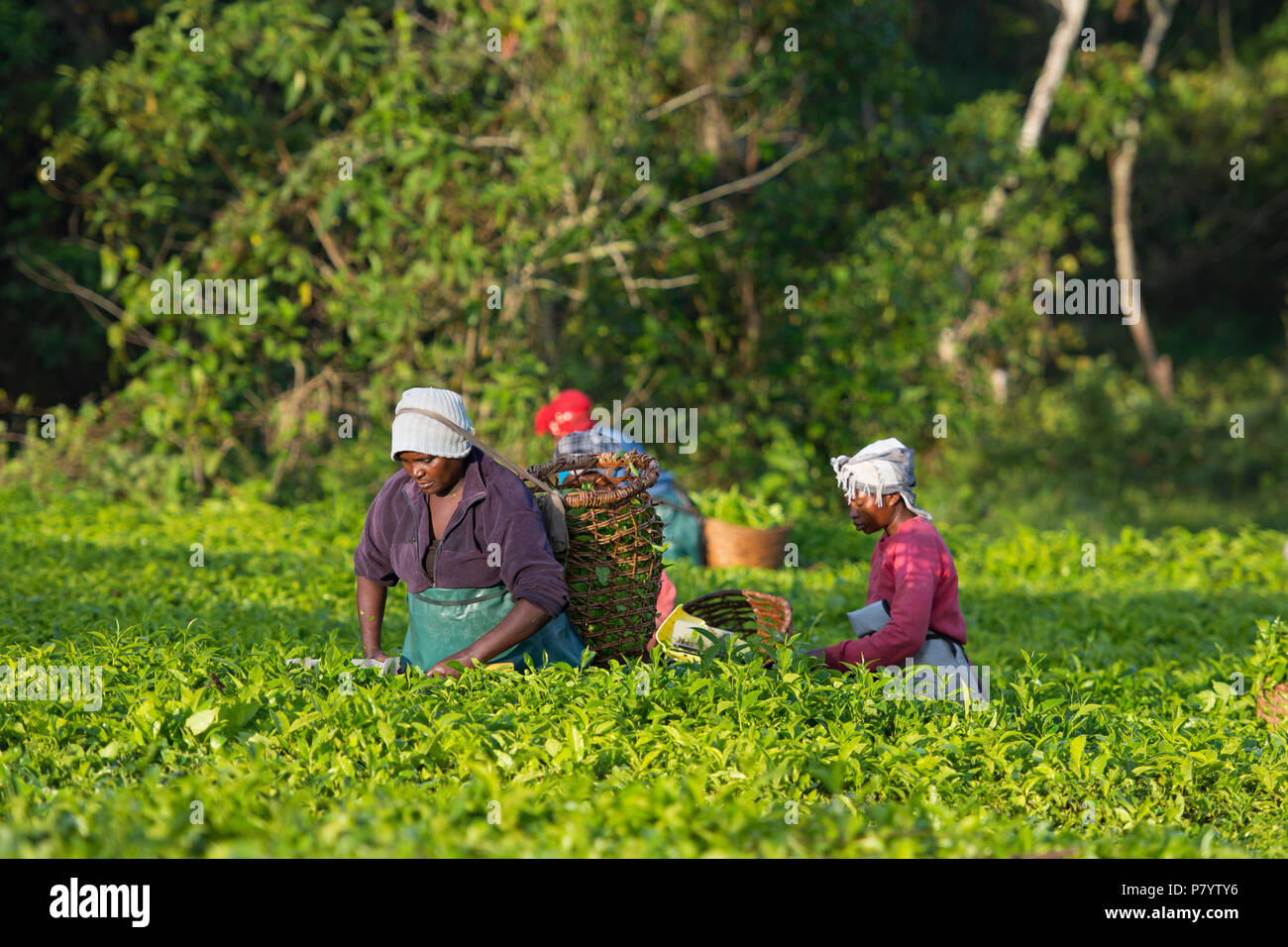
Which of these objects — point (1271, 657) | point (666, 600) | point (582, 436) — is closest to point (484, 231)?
point (582, 436)

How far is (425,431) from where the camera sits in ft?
15.3

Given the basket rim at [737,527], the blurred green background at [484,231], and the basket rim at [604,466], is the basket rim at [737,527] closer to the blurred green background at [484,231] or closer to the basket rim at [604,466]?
the blurred green background at [484,231]

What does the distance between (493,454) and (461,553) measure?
1.35ft

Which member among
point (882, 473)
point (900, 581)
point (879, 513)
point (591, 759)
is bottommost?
point (591, 759)

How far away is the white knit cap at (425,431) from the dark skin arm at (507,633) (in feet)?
2.01

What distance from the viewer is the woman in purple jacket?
4672 millimetres

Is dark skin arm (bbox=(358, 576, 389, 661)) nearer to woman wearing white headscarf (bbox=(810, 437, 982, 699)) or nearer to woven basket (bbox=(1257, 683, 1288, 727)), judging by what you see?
woman wearing white headscarf (bbox=(810, 437, 982, 699))

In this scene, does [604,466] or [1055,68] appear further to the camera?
[1055,68]

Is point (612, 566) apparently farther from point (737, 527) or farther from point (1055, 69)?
point (1055, 69)

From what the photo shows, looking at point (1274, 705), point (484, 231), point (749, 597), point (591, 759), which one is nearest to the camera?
point (591, 759)

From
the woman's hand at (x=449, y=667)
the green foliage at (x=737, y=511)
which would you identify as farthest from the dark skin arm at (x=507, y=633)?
the green foliage at (x=737, y=511)

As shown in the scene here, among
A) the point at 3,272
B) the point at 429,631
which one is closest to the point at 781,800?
the point at 429,631

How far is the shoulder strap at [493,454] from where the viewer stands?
4.67 meters
